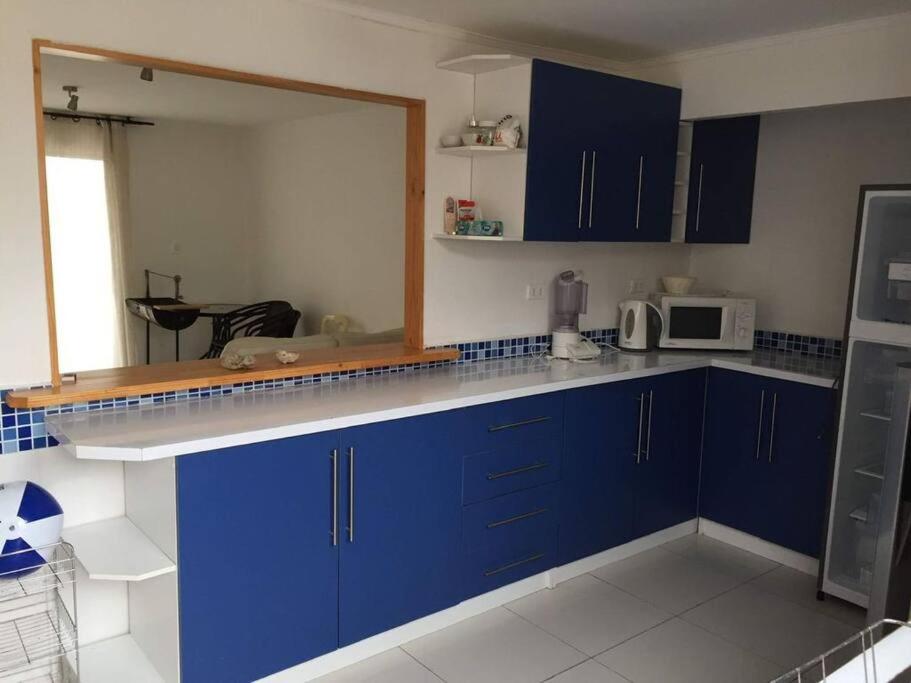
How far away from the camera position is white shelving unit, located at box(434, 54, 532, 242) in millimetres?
3070

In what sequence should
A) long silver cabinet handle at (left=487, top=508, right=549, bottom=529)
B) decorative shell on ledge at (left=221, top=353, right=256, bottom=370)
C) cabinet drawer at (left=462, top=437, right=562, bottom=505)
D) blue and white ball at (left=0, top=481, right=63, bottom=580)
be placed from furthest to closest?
1. long silver cabinet handle at (left=487, top=508, right=549, bottom=529)
2. cabinet drawer at (left=462, top=437, right=562, bottom=505)
3. decorative shell on ledge at (left=221, top=353, right=256, bottom=370)
4. blue and white ball at (left=0, top=481, right=63, bottom=580)

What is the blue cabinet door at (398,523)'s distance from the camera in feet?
8.23

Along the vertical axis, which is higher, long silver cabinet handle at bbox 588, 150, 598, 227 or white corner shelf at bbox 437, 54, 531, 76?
white corner shelf at bbox 437, 54, 531, 76

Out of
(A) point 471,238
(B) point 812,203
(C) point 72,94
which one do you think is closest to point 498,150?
(A) point 471,238

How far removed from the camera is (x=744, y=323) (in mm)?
3768

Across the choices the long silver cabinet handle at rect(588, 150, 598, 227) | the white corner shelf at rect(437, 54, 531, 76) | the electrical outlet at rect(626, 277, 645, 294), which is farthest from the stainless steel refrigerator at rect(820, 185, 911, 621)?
the white corner shelf at rect(437, 54, 531, 76)

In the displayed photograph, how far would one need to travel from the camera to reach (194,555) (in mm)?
2172

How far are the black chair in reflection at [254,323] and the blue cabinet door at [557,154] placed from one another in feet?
11.2

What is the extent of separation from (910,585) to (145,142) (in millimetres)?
6583

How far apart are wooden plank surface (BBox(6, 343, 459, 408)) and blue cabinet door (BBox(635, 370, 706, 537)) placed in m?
1.02

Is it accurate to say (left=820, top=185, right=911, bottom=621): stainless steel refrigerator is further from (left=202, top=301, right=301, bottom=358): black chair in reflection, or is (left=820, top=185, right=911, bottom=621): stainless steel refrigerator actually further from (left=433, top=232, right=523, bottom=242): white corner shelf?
(left=202, top=301, right=301, bottom=358): black chair in reflection

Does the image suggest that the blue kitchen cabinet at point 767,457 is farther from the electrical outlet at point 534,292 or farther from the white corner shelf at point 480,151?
the white corner shelf at point 480,151

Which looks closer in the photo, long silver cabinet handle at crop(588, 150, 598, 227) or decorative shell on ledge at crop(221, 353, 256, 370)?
decorative shell on ledge at crop(221, 353, 256, 370)

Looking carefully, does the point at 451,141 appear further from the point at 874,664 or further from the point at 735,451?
the point at 874,664
